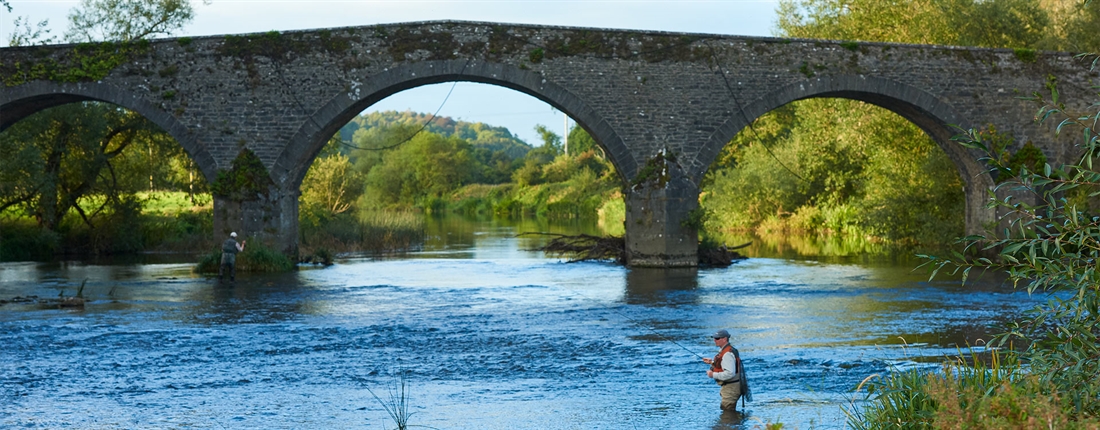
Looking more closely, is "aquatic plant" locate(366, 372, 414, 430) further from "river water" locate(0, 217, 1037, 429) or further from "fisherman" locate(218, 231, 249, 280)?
"fisherman" locate(218, 231, 249, 280)

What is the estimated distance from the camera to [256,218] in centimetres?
2161

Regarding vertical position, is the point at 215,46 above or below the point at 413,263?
above

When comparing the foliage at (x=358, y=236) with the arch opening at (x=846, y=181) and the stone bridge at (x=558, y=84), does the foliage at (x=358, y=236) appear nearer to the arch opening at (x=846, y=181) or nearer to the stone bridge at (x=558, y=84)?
the stone bridge at (x=558, y=84)

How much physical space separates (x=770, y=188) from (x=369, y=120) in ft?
543

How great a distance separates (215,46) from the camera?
21094 millimetres

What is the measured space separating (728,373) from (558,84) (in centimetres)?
1306

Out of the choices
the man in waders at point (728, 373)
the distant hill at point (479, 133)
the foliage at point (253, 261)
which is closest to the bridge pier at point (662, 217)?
the foliage at point (253, 261)

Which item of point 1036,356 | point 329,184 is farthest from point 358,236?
point 1036,356

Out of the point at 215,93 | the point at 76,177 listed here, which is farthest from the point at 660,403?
the point at 76,177

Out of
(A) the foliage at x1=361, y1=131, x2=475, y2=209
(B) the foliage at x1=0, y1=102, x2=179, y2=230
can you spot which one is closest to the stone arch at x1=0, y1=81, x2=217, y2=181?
(B) the foliage at x1=0, y1=102, x2=179, y2=230

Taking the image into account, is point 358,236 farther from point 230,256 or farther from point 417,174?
point 417,174

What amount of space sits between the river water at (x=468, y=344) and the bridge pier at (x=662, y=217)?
0.56 m

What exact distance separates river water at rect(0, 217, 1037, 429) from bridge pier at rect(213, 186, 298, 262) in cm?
104

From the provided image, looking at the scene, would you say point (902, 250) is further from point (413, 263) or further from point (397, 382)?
point (397, 382)
